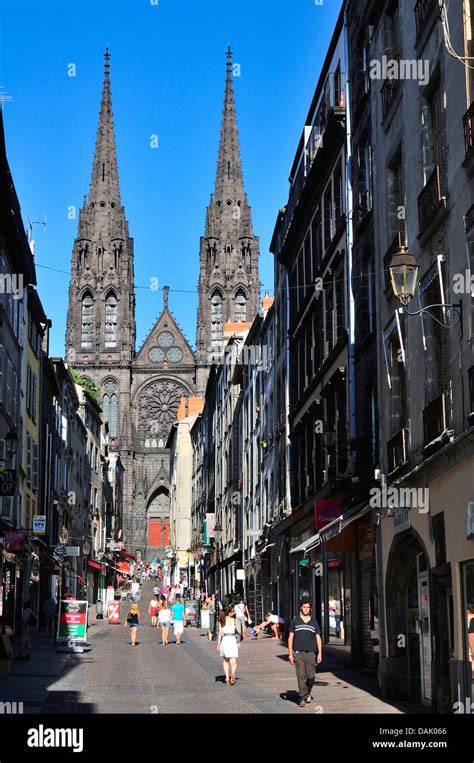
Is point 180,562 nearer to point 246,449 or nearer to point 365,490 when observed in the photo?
point 246,449

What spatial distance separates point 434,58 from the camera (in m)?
17.4

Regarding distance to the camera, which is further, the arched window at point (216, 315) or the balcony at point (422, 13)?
the arched window at point (216, 315)

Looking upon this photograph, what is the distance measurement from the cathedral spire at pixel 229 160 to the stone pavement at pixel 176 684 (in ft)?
352

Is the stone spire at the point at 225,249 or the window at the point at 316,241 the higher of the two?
the stone spire at the point at 225,249

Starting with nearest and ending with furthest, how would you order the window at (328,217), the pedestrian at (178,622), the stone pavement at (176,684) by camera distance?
the stone pavement at (176,684) < the window at (328,217) < the pedestrian at (178,622)

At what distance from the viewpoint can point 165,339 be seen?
140000 millimetres

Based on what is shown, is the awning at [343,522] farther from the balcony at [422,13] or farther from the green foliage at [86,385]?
the green foliage at [86,385]

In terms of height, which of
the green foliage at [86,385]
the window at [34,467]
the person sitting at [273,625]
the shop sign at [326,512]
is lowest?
the person sitting at [273,625]

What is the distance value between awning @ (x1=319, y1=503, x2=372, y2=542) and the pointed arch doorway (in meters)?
115

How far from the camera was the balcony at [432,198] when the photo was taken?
16.5m

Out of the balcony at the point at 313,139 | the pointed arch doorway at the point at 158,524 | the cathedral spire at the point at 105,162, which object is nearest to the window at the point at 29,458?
the balcony at the point at 313,139

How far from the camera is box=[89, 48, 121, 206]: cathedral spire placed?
140m

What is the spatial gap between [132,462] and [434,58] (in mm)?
119653

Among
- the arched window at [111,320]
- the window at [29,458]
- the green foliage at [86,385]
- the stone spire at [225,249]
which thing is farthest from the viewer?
the arched window at [111,320]
